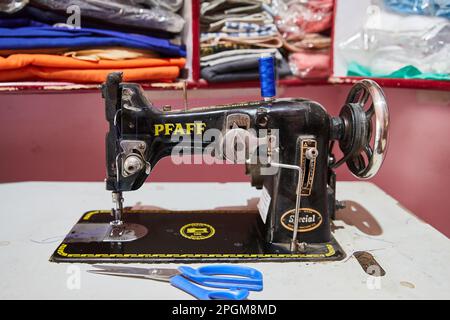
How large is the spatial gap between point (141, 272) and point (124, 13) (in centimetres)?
93

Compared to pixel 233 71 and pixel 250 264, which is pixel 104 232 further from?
pixel 233 71

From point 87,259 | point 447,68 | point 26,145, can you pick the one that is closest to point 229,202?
point 87,259

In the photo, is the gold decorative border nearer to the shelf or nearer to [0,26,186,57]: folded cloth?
the shelf

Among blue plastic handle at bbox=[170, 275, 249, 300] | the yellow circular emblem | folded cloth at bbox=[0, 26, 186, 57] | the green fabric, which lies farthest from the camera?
folded cloth at bbox=[0, 26, 186, 57]

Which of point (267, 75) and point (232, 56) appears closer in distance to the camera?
point (267, 75)

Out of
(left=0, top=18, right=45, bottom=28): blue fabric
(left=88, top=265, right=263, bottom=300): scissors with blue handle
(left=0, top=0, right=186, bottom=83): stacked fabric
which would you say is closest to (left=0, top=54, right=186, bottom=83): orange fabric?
(left=0, top=0, right=186, bottom=83): stacked fabric

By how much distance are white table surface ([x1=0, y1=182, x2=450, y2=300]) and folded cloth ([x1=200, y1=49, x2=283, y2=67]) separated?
472 mm

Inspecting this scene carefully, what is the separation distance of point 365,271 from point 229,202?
1.73 ft

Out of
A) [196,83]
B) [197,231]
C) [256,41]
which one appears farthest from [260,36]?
[197,231]

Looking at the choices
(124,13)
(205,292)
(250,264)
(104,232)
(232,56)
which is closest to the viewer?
(205,292)

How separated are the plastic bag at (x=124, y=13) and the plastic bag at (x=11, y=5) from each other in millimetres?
39

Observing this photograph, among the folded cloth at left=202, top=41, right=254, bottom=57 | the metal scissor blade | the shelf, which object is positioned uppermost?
the folded cloth at left=202, top=41, right=254, bottom=57

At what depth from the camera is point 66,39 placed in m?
1.42

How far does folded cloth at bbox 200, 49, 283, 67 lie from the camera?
1556 mm
